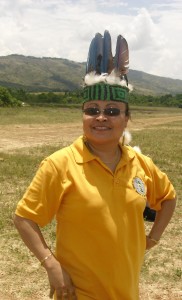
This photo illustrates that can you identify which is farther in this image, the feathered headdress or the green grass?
the green grass

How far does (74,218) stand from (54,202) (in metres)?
0.15

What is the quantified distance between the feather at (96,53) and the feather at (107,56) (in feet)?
0.06

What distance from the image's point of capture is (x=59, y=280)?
2.43 meters

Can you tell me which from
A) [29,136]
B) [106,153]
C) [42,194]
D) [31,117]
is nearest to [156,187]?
[106,153]

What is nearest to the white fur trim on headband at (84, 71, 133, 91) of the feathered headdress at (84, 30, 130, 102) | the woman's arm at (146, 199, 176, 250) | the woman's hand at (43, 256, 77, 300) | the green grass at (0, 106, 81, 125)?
the feathered headdress at (84, 30, 130, 102)

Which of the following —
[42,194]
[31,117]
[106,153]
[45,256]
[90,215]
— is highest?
[106,153]

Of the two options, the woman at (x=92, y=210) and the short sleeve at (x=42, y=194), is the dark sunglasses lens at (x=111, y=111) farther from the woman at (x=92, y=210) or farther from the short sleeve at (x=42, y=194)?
the short sleeve at (x=42, y=194)

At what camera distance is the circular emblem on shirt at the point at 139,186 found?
2.60 m

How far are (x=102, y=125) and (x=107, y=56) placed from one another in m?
0.44

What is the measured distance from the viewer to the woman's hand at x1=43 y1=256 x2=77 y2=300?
2.42m

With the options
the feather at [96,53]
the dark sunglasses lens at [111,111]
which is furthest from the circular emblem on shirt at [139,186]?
the feather at [96,53]

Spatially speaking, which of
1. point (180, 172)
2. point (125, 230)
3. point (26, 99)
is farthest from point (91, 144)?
point (26, 99)

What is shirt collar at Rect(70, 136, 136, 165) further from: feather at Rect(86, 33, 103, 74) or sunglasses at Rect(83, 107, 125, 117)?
feather at Rect(86, 33, 103, 74)

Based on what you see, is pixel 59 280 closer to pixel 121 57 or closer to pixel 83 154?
pixel 83 154
